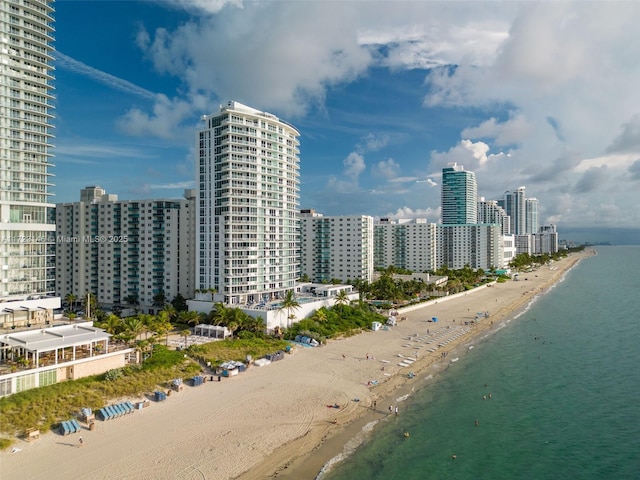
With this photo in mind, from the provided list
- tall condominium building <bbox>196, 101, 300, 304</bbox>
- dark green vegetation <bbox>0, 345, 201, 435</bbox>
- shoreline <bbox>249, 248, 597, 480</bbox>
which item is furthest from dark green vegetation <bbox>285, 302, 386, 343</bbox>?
dark green vegetation <bbox>0, 345, 201, 435</bbox>

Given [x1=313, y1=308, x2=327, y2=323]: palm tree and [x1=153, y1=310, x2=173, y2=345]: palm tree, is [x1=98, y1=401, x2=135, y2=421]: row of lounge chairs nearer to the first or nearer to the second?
[x1=153, y1=310, x2=173, y2=345]: palm tree

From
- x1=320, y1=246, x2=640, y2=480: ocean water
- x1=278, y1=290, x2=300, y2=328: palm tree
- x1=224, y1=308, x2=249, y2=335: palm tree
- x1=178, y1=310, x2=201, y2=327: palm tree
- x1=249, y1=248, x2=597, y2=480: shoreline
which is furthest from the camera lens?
x1=278, y1=290, x2=300, y2=328: palm tree

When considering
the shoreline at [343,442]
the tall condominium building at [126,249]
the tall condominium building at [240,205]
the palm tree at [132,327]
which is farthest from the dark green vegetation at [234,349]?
the tall condominium building at [126,249]

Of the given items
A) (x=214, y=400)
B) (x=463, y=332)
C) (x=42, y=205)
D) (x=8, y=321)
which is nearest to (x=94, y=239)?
(x=42, y=205)

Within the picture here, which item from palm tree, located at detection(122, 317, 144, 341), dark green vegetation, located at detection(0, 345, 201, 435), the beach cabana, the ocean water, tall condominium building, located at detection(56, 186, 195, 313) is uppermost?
tall condominium building, located at detection(56, 186, 195, 313)

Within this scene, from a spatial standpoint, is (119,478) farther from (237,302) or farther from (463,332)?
(463,332)

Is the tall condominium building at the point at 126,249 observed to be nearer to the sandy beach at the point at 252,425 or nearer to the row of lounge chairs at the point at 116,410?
the sandy beach at the point at 252,425

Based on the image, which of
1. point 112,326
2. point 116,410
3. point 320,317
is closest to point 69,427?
point 116,410

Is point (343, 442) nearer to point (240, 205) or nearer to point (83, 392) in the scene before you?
point (83, 392)
